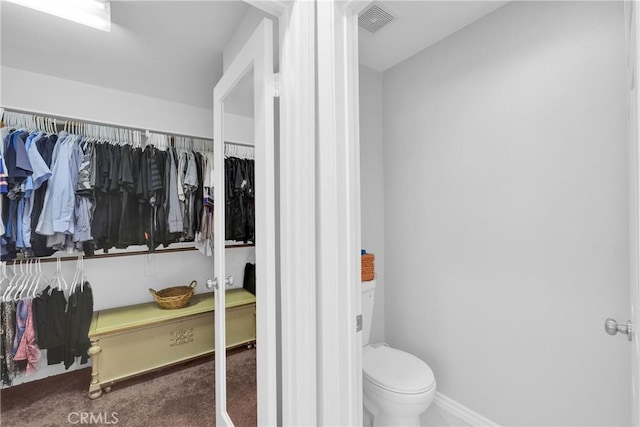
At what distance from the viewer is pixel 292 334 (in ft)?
3.53

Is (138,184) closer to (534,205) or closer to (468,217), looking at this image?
(468,217)

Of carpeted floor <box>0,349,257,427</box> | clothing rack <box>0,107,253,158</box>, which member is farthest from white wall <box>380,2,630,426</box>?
clothing rack <box>0,107,253,158</box>

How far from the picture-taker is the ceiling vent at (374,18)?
5.21 feet

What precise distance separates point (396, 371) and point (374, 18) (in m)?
1.96

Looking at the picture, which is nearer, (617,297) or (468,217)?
(617,297)

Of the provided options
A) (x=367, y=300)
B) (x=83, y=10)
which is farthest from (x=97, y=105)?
(x=367, y=300)

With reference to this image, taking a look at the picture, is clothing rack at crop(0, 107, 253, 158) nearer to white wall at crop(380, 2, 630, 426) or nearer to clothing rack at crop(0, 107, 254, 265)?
clothing rack at crop(0, 107, 254, 265)

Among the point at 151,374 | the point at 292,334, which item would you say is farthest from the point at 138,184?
the point at 292,334

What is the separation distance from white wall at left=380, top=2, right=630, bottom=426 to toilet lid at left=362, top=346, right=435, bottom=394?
0.36m

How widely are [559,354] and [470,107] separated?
1.38m

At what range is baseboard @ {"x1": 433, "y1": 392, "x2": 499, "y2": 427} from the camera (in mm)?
1681

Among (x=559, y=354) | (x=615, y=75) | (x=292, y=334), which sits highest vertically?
(x=615, y=75)

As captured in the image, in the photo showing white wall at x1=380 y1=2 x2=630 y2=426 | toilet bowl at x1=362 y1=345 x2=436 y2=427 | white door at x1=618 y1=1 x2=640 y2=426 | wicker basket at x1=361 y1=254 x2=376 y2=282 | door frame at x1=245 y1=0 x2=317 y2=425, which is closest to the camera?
white door at x1=618 y1=1 x2=640 y2=426

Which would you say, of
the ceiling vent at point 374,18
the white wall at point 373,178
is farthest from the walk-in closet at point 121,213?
the white wall at point 373,178
